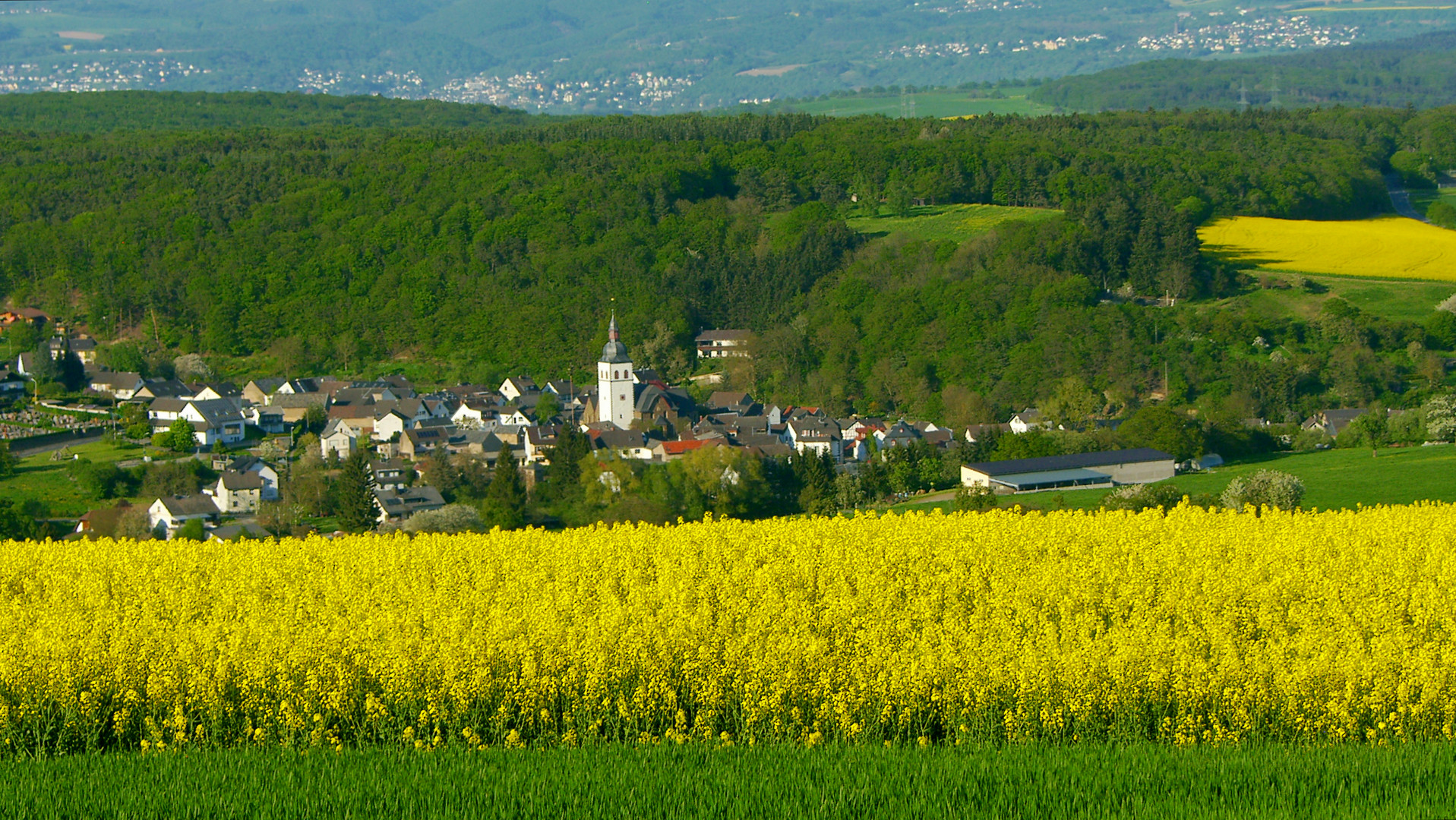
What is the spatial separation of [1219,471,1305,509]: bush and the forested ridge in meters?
36.9

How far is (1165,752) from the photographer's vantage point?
1384 centimetres

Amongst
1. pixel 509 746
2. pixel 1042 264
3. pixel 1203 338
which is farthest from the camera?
pixel 1042 264

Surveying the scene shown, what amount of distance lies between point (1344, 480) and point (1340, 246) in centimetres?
6276

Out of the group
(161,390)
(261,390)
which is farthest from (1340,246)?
(161,390)

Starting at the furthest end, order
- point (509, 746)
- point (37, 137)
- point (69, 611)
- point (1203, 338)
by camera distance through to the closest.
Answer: point (37, 137), point (1203, 338), point (69, 611), point (509, 746)

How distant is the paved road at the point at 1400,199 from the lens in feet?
400

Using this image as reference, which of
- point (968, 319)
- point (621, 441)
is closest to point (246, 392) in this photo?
point (621, 441)

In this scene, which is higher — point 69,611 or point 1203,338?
point 69,611

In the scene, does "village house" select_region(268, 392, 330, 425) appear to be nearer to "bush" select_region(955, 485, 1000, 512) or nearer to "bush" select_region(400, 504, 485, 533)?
"bush" select_region(400, 504, 485, 533)

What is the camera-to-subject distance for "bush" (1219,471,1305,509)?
128ft

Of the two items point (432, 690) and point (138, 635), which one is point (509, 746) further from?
point (138, 635)

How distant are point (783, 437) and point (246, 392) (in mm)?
32966

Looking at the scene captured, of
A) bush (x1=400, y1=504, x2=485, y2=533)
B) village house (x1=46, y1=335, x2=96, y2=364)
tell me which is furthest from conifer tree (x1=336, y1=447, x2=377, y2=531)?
village house (x1=46, y1=335, x2=96, y2=364)

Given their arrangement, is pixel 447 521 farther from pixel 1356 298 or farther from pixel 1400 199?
pixel 1400 199
